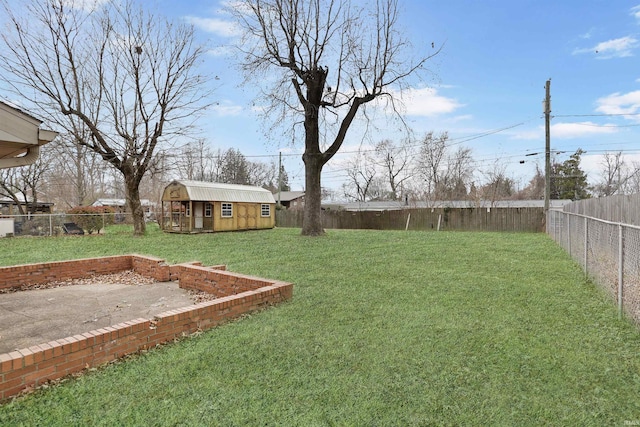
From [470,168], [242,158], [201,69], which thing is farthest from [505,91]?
[242,158]

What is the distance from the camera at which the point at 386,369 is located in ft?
8.64

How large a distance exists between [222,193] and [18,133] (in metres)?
15.5

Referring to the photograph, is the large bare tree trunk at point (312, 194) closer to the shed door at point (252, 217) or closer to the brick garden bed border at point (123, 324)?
the shed door at point (252, 217)

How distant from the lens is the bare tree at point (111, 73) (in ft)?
43.4

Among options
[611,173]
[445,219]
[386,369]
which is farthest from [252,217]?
[611,173]

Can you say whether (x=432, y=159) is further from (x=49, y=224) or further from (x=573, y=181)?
(x=49, y=224)

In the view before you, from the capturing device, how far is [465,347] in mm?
3033

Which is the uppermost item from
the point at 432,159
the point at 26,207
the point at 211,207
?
the point at 432,159

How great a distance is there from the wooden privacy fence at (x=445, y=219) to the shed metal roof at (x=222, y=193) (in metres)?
4.33

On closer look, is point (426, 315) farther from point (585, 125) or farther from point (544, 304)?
point (585, 125)

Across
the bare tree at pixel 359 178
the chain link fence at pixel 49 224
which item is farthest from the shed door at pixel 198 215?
the bare tree at pixel 359 178

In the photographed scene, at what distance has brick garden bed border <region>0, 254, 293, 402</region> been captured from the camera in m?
2.40

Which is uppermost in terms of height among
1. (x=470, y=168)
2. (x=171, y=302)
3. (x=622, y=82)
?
(x=622, y=82)

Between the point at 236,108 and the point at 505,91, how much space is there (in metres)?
12.1
